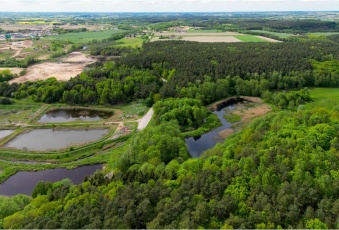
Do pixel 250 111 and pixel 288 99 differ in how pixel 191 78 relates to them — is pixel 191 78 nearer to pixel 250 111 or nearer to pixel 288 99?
pixel 250 111

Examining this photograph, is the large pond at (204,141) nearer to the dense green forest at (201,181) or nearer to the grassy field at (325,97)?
the dense green forest at (201,181)

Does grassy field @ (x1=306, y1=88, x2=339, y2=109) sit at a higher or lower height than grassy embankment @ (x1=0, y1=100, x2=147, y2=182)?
higher

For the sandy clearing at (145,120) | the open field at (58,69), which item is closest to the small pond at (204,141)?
the sandy clearing at (145,120)

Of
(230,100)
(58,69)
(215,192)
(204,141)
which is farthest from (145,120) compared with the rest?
(58,69)

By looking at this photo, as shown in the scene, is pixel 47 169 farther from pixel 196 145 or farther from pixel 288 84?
pixel 288 84

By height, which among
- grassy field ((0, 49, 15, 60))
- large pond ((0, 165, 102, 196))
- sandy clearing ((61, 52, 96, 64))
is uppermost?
grassy field ((0, 49, 15, 60))

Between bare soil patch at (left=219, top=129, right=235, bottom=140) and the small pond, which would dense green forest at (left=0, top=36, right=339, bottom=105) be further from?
bare soil patch at (left=219, top=129, right=235, bottom=140)

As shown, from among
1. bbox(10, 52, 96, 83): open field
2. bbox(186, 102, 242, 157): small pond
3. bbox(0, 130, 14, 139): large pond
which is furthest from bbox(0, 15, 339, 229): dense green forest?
bbox(10, 52, 96, 83): open field
